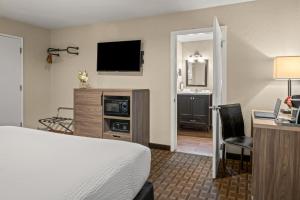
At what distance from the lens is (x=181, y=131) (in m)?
5.27

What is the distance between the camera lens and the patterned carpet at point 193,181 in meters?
2.30

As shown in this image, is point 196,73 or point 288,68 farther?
point 196,73

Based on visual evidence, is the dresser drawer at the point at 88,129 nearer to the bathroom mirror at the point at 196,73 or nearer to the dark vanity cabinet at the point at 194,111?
the dark vanity cabinet at the point at 194,111

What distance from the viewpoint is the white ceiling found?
3273 millimetres

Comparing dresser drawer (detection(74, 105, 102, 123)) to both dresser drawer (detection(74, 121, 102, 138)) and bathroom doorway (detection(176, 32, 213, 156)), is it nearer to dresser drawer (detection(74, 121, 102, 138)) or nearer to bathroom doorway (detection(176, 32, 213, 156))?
dresser drawer (detection(74, 121, 102, 138))

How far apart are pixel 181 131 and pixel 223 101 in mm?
2029

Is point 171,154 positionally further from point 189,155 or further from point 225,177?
point 225,177

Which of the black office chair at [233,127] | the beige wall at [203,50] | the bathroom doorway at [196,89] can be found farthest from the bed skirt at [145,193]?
the beige wall at [203,50]

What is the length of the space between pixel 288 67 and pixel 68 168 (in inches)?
105

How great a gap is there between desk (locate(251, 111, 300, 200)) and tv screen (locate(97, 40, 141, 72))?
2575 mm

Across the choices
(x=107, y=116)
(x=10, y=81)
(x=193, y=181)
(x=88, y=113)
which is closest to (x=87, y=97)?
(x=88, y=113)

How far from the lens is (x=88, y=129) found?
12.9ft

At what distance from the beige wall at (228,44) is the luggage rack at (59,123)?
0.34 m

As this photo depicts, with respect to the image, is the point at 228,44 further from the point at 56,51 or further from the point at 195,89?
the point at 56,51
